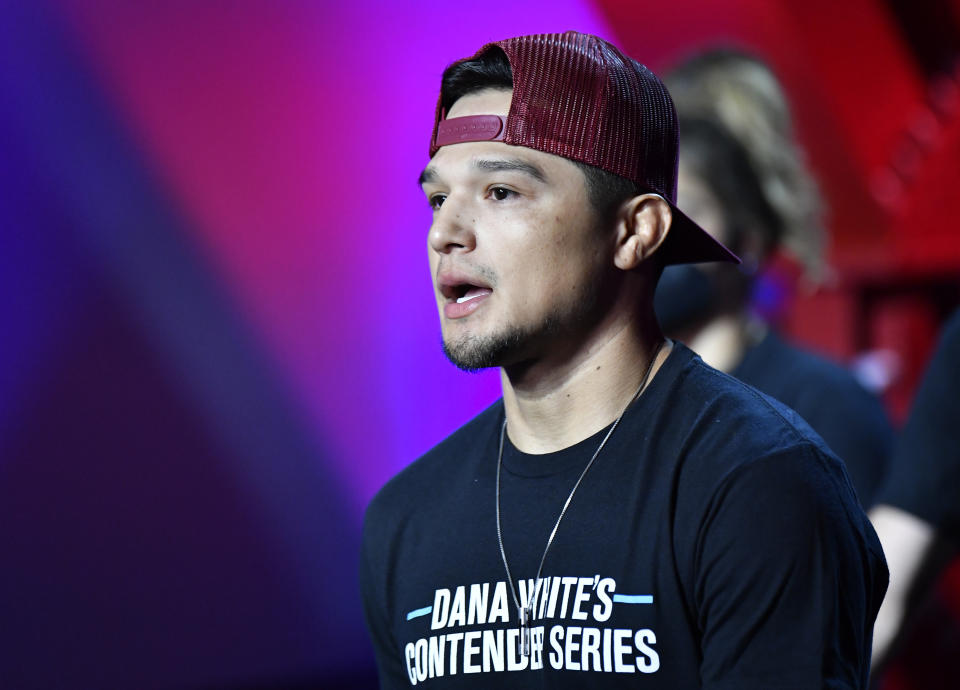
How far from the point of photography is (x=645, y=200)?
1.48 meters

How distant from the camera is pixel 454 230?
55.8 inches

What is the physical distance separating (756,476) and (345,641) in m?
1.88

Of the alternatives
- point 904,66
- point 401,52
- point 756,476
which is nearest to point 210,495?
point 401,52

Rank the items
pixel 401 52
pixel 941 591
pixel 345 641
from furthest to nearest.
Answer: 1. pixel 941 591
2. pixel 401 52
3. pixel 345 641

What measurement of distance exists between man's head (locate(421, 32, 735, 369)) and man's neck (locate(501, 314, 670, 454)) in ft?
0.08

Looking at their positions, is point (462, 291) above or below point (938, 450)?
above

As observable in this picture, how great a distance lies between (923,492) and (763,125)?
98 centimetres

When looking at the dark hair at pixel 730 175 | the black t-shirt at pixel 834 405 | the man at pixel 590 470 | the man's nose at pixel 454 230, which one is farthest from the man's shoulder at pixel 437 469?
the dark hair at pixel 730 175

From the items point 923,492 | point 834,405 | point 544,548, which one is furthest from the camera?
point 834,405

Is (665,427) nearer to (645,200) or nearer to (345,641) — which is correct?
(645,200)

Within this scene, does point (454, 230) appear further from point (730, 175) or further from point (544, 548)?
point (730, 175)

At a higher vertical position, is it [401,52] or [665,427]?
[401,52]

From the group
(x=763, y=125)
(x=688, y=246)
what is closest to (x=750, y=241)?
(x=763, y=125)

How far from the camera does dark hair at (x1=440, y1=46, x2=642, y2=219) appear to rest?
1.44 metres
